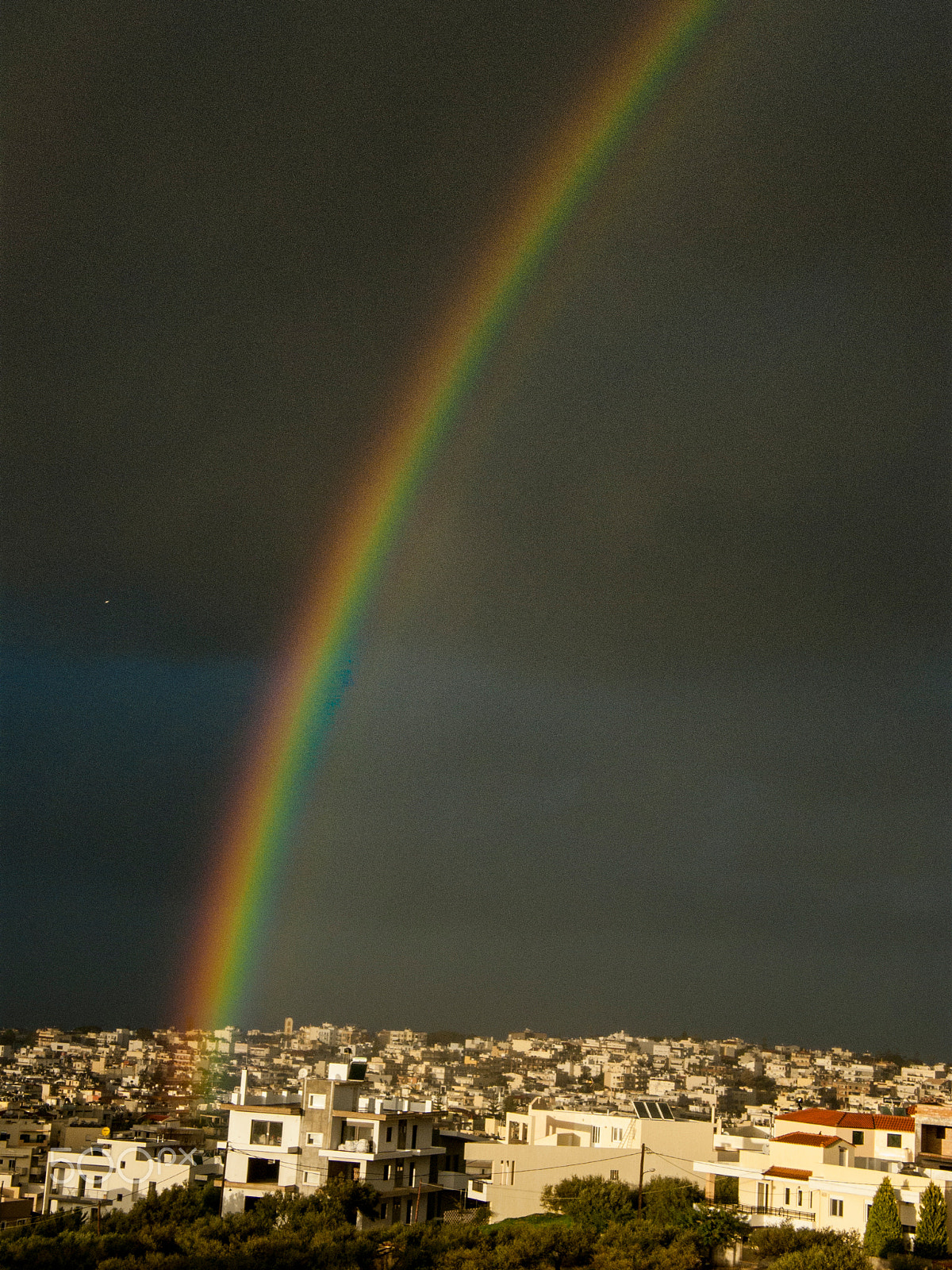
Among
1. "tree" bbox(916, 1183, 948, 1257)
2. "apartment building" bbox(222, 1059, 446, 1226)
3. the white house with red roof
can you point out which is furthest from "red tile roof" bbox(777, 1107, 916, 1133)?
"apartment building" bbox(222, 1059, 446, 1226)

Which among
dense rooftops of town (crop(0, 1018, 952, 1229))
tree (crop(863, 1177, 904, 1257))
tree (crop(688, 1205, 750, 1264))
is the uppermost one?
tree (crop(863, 1177, 904, 1257))

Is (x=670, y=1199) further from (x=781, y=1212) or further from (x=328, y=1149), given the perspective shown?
(x=328, y=1149)

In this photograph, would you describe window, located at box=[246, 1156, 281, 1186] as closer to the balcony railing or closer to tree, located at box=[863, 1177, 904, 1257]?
the balcony railing

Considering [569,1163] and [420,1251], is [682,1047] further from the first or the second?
[420,1251]

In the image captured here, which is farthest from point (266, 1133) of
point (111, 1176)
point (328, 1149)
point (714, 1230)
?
point (714, 1230)

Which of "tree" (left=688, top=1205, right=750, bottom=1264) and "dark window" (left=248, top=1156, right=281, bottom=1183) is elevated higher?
"tree" (left=688, top=1205, right=750, bottom=1264)

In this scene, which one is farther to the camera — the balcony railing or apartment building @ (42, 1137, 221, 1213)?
apartment building @ (42, 1137, 221, 1213)

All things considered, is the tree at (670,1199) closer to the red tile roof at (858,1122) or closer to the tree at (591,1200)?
the tree at (591,1200)
